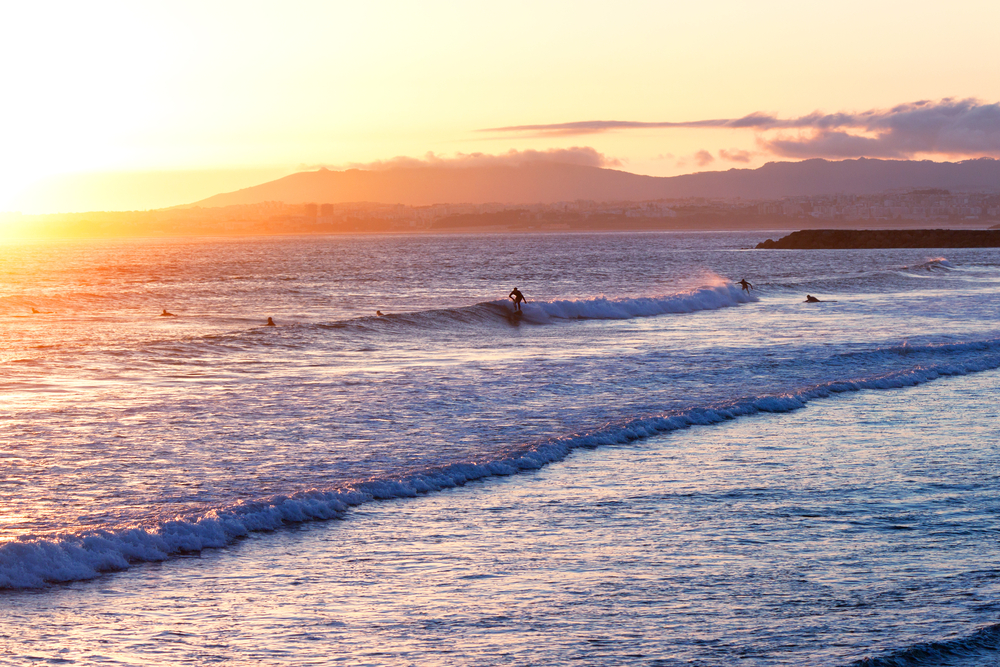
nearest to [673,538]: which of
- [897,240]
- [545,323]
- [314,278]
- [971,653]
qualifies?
[971,653]

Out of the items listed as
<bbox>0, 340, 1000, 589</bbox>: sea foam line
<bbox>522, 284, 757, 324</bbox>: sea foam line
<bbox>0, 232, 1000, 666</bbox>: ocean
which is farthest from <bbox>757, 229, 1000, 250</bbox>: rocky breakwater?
<bbox>0, 340, 1000, 589</bbox>: sea foam line

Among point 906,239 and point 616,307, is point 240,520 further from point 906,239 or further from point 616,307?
point 906,239

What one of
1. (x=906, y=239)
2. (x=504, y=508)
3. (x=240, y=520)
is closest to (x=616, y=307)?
(x=504, y=508)

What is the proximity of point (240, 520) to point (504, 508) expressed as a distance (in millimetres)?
2908

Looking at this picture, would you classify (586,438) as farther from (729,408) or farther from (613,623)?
(613,623)

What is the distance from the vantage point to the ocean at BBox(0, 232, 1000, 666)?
6.67 meters

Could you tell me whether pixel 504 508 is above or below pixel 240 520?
below

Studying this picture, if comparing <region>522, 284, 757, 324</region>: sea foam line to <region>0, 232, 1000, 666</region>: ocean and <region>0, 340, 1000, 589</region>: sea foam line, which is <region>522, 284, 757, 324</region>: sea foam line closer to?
<region>0, 232, 1000, 666</region>: ocean

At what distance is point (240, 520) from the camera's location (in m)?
9.57

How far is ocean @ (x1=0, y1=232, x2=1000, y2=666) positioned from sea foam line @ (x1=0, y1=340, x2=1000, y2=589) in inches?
1.4

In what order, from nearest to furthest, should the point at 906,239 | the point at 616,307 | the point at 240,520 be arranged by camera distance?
the point at 240,520
the point at 616,307
the point at 906,239

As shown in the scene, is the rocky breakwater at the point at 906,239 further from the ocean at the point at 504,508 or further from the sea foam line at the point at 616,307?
the ocean at the point at 504,508

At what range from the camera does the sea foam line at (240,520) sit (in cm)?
820

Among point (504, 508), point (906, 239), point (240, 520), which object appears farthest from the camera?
point (906, 239)
